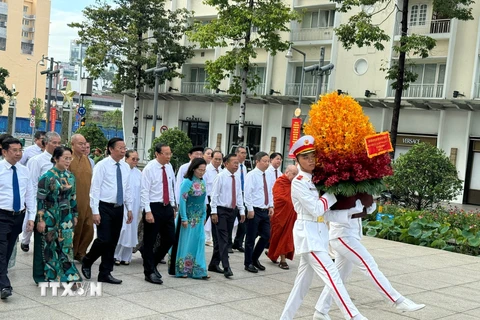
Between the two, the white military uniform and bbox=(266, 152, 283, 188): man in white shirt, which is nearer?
the white military uniform

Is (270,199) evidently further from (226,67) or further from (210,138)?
(210,138)

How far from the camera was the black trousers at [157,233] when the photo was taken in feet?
26.9

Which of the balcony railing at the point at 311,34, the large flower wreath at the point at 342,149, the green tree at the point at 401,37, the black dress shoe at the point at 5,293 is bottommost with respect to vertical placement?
the black dress shoe at the point at 5,293

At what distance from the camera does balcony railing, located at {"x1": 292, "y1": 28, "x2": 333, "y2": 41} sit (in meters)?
34.8

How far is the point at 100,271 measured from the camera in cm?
795

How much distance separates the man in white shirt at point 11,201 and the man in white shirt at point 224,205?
2784mm

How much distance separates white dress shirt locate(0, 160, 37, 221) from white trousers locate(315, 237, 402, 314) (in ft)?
11.2

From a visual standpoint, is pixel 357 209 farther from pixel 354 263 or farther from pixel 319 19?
pixel 319 19

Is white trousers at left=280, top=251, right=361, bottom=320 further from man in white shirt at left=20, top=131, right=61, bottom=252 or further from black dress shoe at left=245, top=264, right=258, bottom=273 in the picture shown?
man in white shirt at left=20, top=131, right=61, bottom=252

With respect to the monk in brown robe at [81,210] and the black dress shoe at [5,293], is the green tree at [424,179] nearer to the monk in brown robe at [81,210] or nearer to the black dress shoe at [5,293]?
the monk in brown robe at [81,210]

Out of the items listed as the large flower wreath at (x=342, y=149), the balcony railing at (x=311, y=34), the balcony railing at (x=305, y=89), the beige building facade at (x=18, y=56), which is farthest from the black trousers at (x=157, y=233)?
the beige building facade at (x=18, y=56)

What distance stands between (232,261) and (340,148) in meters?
4.54

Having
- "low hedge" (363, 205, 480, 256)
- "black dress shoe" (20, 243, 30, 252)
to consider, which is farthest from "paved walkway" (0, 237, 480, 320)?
"low hedge" (363, 205, 480, 256)

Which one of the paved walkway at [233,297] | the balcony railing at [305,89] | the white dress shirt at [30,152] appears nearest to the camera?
the paved walkway at [233,297]
